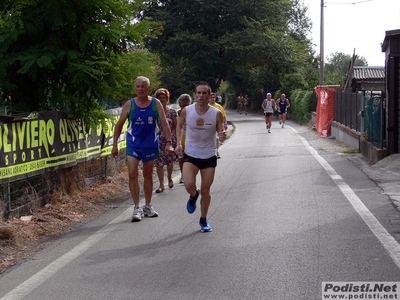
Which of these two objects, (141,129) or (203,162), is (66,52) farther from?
(203,162)

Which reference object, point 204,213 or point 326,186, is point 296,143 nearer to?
point 326,186

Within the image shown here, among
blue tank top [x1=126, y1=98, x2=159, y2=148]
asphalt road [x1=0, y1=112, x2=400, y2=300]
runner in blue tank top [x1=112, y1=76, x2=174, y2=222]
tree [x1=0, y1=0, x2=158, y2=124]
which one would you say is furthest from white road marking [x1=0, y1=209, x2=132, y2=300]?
tree [x1=0, y1=0, x2=158, y2=124]

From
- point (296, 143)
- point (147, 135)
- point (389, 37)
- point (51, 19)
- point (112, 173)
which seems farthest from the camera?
point (296, 143)

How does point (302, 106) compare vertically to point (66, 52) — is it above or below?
below

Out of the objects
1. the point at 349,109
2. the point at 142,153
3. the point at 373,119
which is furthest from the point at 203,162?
the point at 349,109

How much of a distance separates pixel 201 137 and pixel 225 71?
4448 cm

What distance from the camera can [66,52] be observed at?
10.9 metres

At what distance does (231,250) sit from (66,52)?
195 inches

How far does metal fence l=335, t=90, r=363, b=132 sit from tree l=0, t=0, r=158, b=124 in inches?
428

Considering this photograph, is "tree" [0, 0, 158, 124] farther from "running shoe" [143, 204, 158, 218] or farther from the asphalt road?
"running shoe" [143, 204, 158, 218]

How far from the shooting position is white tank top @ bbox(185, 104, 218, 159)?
855 cm

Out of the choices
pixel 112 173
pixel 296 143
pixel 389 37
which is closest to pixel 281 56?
pixel 296 143

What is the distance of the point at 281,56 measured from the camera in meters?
50.8

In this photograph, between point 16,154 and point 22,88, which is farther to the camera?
point 22,88
